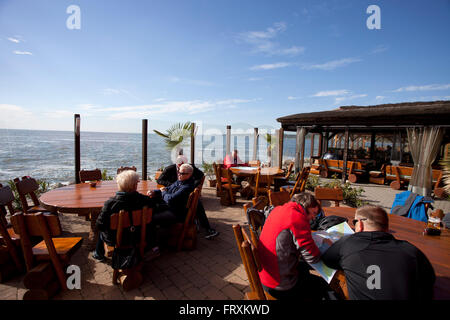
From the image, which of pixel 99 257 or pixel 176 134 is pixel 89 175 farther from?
pixel 176 134

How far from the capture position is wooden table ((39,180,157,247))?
105 inches

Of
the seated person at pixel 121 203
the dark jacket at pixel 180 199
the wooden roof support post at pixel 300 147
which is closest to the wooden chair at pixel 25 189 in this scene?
the seated person at pixel 121 203

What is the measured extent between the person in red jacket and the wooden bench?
9367 mm

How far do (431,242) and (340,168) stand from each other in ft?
30.5

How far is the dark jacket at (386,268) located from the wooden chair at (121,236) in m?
1.80

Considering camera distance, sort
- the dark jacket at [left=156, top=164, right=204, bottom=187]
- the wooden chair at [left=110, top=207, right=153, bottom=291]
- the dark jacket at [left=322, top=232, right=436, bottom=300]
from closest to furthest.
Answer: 1. the dark jacket at [left=322, top=232, right=436, bottom=300]
2. the wooden chair at [left=110, top=207, right=153, bottom=291]
3. the dark jacket at [left=156, top=164, right=204, bottom=187]

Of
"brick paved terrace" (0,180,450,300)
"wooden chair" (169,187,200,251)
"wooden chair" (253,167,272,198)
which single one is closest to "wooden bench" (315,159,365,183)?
"wooden chair" (253,167,272,198)

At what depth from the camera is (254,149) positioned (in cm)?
1117

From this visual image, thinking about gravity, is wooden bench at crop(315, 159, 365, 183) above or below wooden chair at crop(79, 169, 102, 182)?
below

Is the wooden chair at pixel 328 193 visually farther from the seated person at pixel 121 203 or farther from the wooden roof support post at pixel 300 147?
the wooden roof support post at pixel 300 147

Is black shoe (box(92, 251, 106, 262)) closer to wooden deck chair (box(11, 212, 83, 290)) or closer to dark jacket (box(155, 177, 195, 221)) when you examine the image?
wooden deck chair (box(11, 212, 83, 290))

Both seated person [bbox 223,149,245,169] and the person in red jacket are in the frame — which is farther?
seated person [bbox 223,149,245,169]

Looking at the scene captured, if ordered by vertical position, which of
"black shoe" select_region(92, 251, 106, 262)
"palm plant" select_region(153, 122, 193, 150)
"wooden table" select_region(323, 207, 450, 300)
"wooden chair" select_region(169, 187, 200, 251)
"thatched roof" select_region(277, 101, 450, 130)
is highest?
"thatched roof" select_region(277, 101, 450, 130)
